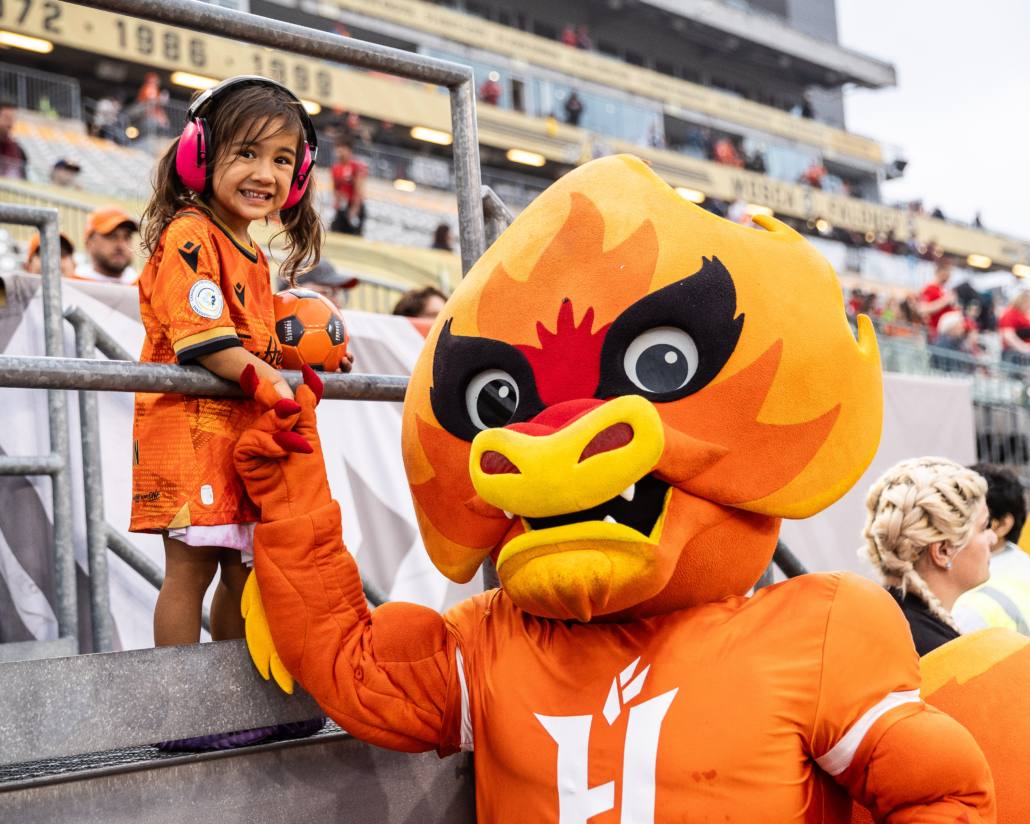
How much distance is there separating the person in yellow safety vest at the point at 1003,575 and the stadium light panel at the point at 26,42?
15144 millimetres

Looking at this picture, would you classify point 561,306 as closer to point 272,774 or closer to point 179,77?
point 272,774

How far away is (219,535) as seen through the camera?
1670mm

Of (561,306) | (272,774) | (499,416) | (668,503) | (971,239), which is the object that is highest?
(971,239)

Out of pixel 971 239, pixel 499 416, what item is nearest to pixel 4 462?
pixel 499 416

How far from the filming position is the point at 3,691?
1.33m

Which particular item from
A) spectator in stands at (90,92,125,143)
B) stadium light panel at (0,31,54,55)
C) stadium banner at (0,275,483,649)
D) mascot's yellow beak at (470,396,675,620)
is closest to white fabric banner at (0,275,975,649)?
stadium banner at (0,275,483,649)

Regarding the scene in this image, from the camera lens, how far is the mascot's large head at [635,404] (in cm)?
135

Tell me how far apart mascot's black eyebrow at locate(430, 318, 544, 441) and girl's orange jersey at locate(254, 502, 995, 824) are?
24 centimetres

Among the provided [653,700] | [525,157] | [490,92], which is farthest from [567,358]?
[490,92]

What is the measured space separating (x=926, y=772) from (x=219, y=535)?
1.10m

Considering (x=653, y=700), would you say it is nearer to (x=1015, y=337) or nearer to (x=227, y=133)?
(x=227, y=133)

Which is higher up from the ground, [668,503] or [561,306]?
[561,306]

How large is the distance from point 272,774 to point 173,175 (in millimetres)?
1046

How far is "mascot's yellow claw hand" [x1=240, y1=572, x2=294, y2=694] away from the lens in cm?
155
